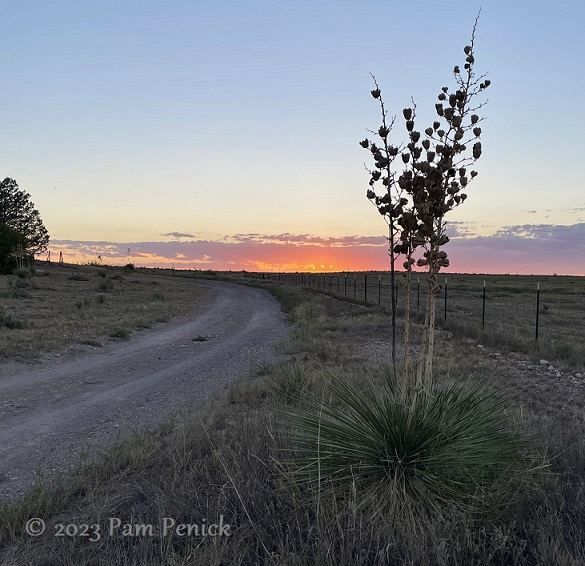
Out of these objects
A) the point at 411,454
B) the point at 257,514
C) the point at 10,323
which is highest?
the point at 411,454

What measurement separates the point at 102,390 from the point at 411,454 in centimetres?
695

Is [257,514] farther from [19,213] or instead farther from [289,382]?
[19,213]

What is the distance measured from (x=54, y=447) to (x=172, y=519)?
3.51 metres

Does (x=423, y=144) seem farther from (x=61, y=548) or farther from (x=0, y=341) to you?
(x=0, y=341)

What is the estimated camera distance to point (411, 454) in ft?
11.1

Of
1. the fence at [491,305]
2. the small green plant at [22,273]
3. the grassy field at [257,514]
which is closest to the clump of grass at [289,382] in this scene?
the grassy field at [257,514]

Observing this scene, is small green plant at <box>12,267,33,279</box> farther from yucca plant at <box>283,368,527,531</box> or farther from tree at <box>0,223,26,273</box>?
yucca plant at <box>283,368,527,531</box>

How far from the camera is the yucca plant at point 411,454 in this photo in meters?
3.15

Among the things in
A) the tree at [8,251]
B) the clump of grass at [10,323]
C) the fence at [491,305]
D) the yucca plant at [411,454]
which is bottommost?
the fence at [491,305]

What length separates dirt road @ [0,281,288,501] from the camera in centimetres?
570

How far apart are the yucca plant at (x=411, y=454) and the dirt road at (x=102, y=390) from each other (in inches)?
104

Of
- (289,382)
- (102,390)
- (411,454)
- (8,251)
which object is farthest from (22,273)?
(411,454)

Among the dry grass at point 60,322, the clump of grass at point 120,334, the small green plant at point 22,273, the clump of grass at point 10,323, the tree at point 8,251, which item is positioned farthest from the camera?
the tree at point 8,251

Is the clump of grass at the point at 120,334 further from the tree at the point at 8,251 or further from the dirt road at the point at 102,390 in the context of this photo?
the tree at the point at 8,251
